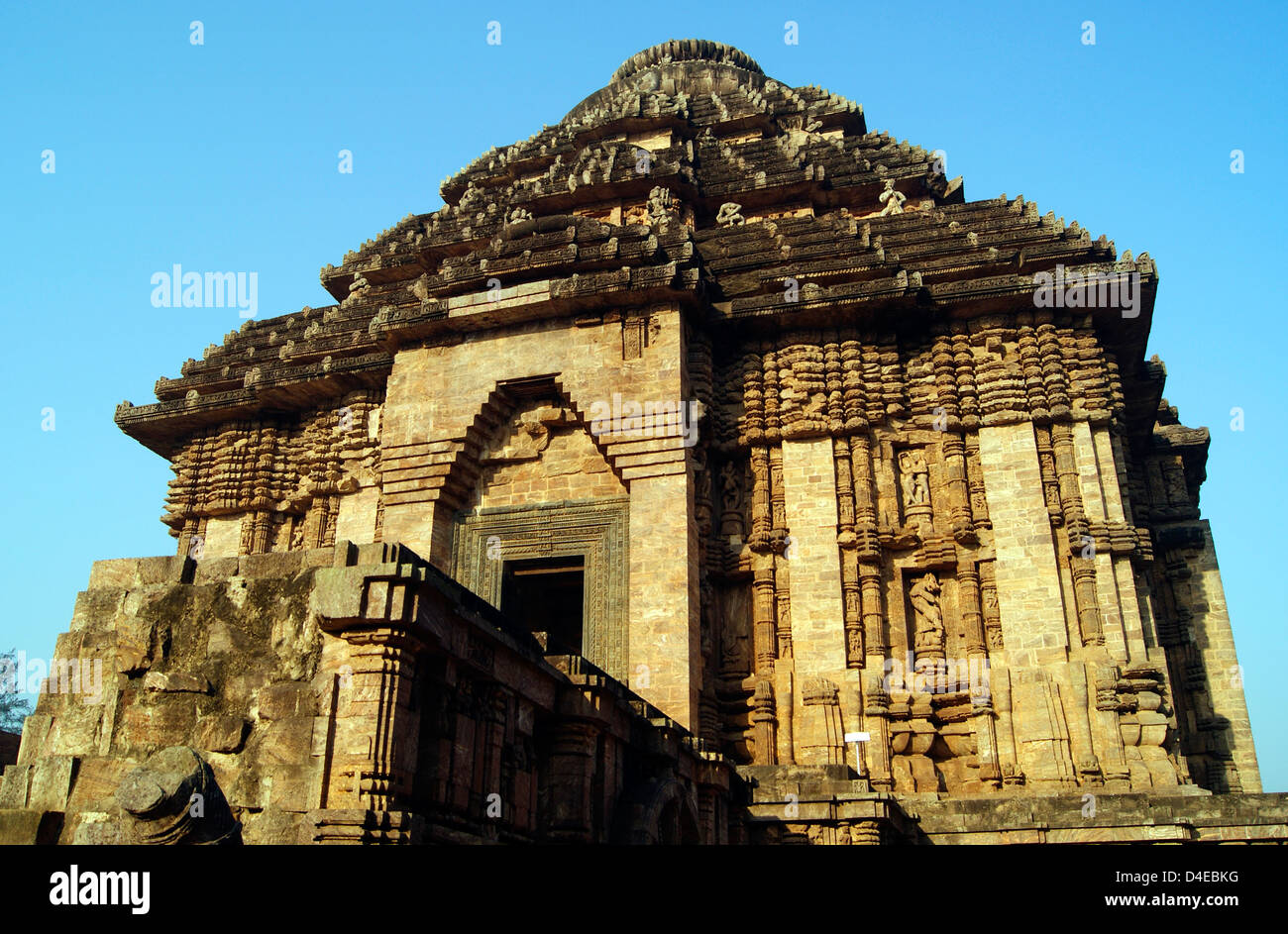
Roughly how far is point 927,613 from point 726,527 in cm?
336

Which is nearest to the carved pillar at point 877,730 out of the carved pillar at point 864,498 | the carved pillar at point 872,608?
the carved pillar at point 872,608

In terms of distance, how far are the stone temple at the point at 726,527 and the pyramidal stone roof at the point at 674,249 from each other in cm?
9

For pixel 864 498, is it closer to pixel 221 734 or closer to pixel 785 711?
pixel 785 711

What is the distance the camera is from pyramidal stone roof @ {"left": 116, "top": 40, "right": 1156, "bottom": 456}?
17.8 m

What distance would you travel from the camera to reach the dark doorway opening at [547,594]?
669 inches

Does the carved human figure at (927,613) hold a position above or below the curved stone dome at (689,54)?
below

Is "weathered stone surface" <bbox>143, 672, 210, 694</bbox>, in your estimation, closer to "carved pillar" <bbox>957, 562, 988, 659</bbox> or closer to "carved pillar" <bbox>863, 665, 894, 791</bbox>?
"carved pillar" <bbox>863, 665, 894, 791</bbox>

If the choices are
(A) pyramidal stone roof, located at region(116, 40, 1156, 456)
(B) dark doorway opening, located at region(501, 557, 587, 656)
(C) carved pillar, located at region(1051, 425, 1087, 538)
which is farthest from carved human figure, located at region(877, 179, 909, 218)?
(B) dark doorway opening, located at region(501, 557, 587, 656)

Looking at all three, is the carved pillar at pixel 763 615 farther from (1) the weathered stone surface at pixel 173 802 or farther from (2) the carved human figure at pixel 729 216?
(1) the weathered stone surface at pixel 173 802

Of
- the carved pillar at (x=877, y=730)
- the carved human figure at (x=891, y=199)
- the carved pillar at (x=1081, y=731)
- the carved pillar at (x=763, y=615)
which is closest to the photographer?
the carved pillar at (x=1081, y=731)

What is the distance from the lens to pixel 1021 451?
1659 centimetres
